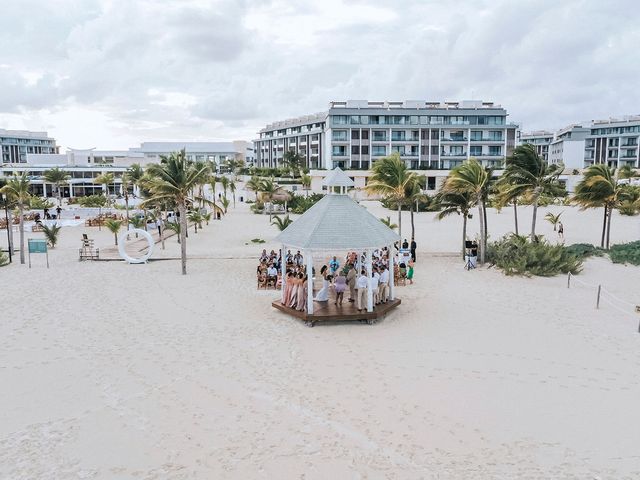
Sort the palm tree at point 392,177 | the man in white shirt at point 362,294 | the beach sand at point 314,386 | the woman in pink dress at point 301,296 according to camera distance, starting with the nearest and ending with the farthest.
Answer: the beach sand at point 314,386 < the man in white shirt at point 362,294 < the woman in pink dress at point 301,296 < the palm tree at point 392,177

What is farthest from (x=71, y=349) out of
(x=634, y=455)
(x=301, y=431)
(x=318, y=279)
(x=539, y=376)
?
(x=634, y=455)

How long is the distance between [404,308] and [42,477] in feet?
35.3

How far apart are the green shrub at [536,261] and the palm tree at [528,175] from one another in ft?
6.64

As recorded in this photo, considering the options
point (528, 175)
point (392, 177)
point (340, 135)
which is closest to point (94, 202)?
point (340, 135)

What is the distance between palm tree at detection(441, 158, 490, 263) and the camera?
868 inches

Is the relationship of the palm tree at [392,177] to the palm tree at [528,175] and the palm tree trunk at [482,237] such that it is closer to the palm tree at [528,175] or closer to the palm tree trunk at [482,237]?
the palm tree trunk at [482,237]

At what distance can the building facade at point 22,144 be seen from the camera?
117m

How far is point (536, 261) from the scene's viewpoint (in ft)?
66.2

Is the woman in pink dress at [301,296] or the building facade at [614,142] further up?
the building facade at [614,142]

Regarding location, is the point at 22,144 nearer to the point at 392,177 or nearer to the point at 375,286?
the point at 392,177

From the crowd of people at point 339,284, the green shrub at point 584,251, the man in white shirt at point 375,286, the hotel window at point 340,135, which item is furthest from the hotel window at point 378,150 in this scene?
the man in white shirt at point 375,286

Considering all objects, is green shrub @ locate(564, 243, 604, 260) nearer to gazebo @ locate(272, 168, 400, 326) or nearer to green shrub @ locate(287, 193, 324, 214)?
gazebo @ locate(272, 168, 400, 326)

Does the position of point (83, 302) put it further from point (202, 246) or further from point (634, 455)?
point (634, 455)

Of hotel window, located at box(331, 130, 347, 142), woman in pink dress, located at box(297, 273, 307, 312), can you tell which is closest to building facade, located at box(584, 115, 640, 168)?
hotel window, located at box(331, 130, 347, 142)
